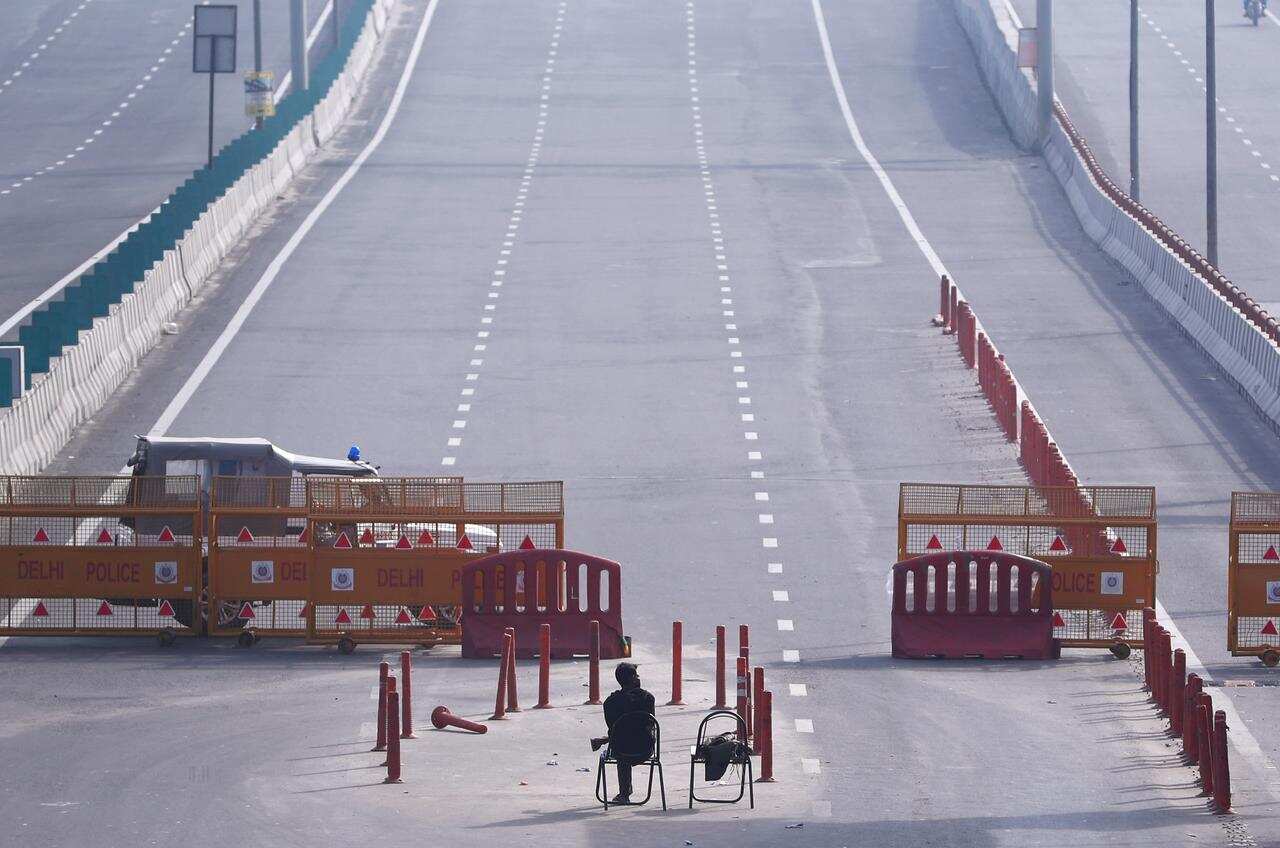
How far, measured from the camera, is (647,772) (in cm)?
1734

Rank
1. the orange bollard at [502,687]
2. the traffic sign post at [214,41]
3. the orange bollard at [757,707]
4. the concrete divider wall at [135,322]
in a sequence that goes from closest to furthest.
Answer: the orange bollard at [757,707] → the orange bollard at [502,687] → the concrete divider wall at [135,322] → the traffic sign post at [214,41]

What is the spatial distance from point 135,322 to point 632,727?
22.2 metres

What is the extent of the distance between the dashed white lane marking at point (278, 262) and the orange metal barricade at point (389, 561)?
341 inches

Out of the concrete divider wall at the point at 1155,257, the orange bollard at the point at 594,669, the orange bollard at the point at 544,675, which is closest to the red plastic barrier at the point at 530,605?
the orange bollard at the point at 594,669

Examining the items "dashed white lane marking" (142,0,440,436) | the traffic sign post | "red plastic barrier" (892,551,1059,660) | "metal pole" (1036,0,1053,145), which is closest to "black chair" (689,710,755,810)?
"red plastic barrier" (892,551,1059,660)

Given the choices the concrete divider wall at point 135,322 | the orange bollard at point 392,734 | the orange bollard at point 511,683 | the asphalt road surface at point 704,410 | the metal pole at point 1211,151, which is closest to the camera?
the orange bollard at point 392,734

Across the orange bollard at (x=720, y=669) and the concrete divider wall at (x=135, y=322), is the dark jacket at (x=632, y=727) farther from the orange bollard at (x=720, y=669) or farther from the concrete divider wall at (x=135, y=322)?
the concrete divider wall at (x=135, y=322)

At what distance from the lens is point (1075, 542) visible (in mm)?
23219

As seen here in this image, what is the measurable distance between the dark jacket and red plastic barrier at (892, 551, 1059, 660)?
662cm

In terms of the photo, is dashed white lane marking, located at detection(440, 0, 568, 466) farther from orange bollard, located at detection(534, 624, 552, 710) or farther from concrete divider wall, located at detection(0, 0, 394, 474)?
orange bollard, located at detection(534, 624, 552, 710)

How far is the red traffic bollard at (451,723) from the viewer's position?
1877cm

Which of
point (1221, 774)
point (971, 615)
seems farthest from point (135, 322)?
point (1221, 774)

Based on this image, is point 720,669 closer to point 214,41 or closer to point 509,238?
point 509,238

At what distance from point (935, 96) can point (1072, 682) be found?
45.0m
